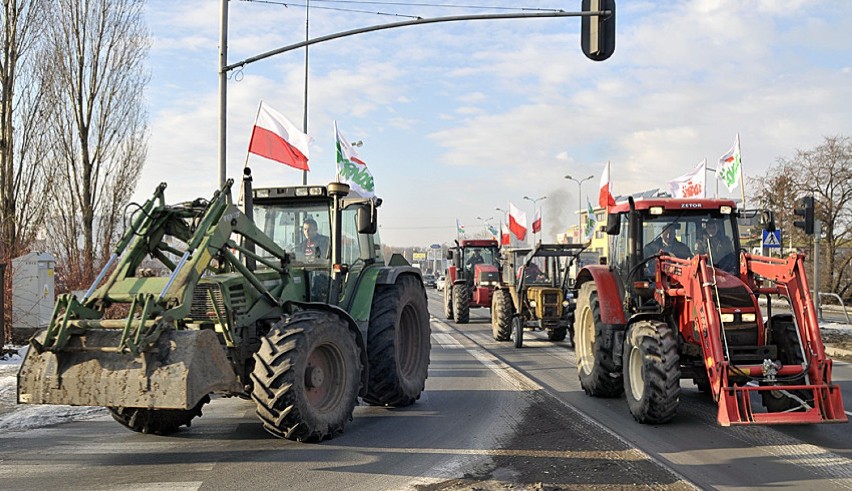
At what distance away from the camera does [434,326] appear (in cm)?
2291

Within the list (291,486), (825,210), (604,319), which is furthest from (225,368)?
(825,210)

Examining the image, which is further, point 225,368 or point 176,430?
point 176,430

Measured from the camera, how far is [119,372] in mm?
6258

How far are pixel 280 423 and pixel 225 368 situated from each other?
70 cm

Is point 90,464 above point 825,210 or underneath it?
underneath

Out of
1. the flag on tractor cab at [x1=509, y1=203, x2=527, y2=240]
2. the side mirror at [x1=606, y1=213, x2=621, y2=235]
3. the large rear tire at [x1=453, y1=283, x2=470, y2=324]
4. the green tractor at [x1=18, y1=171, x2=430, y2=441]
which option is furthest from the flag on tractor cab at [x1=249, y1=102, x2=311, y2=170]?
the flag on tractor cab at [x1=509, y1=203, x2=527, y2=240]

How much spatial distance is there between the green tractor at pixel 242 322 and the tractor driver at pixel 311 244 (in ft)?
0.04

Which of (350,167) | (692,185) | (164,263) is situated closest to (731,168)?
(692,185)

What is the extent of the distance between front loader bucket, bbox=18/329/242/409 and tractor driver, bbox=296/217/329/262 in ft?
8.37

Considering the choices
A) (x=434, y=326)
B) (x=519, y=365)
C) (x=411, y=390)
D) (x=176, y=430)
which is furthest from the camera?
(x=434, y=326)

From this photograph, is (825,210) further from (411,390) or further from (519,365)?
(411,390)

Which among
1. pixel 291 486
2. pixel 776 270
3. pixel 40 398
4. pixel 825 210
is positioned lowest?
pixel 291 486

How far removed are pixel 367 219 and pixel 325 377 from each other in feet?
6.13

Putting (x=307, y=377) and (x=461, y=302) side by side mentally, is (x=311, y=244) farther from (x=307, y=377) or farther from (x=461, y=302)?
(x=461, y=302)
